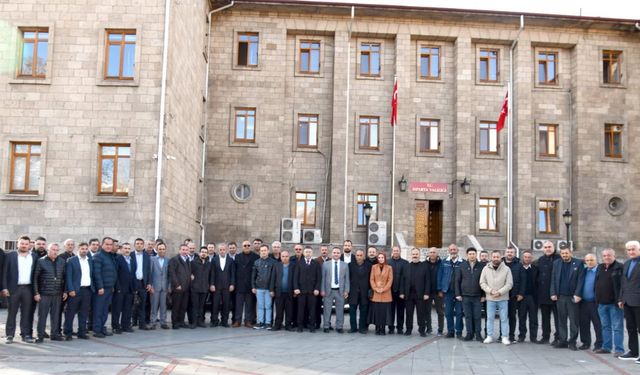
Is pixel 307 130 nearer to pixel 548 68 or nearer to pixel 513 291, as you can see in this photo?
pixel 548 68

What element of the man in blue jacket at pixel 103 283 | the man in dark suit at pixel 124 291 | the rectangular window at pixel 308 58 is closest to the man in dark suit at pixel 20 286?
the man in blue jacket at pixel 103 283

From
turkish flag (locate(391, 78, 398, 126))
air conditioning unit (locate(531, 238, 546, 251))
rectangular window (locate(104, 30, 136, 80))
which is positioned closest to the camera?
rectangular window (locate(104, 30, 136, 80))

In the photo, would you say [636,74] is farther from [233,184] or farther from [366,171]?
[233,184]

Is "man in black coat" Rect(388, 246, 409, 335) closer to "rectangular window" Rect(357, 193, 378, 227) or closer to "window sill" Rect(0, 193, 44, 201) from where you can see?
"window sill" Rect(0, 193, 44, 201)

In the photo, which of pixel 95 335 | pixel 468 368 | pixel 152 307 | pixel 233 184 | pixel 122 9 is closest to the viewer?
pixel 468 368

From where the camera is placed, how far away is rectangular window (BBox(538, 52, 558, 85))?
2781 centimetres

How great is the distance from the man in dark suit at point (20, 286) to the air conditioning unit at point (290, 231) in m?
13.8

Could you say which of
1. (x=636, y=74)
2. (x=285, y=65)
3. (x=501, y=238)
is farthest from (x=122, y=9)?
(x=636, y=74)

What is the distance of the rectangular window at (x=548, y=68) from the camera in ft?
91.2

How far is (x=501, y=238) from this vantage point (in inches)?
1049

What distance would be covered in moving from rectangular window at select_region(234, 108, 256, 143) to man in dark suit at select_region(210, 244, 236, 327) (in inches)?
461

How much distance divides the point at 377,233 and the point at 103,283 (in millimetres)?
13802

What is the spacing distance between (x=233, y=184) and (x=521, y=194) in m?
11.3


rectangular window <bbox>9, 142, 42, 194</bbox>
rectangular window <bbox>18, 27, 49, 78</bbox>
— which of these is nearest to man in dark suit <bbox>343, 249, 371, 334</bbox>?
rectangular window <bbox>9, 142, 42, 194</bbox>
